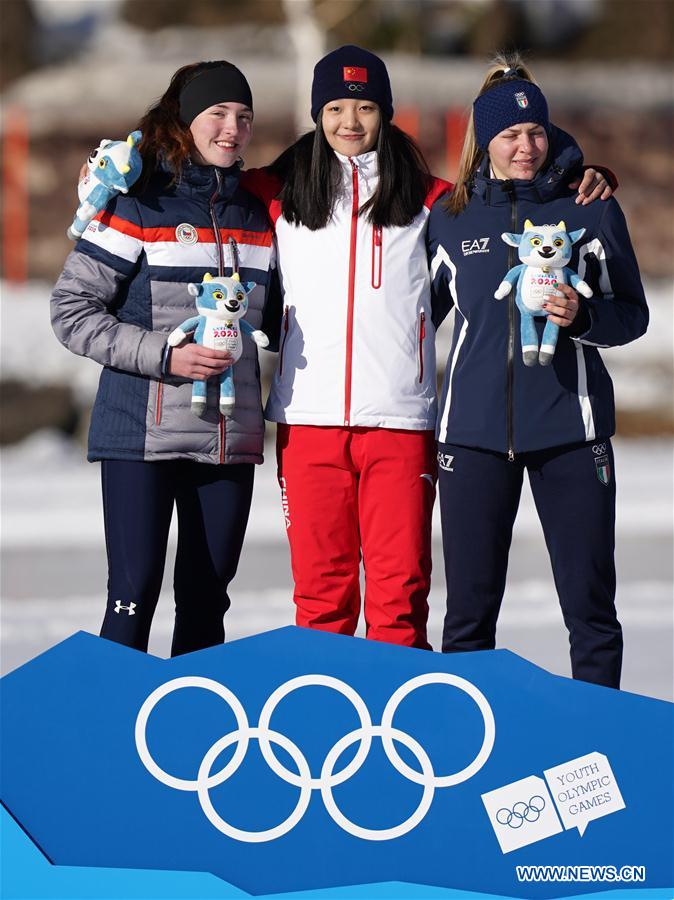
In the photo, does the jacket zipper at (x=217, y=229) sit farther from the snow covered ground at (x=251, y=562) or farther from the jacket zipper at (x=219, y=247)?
the snow covered ground at (x=251, y=562)

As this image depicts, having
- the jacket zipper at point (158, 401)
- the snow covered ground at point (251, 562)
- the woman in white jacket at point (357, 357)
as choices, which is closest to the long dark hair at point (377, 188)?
the woman in white jacket at point (357, 357)

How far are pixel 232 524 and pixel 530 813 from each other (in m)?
0.97

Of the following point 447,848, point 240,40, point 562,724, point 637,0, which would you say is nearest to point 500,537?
point 562,724

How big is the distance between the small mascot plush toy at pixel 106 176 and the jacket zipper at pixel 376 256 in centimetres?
57

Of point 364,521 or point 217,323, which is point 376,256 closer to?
point 217,323

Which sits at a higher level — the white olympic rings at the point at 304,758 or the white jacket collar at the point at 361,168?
the white jacket collar at the point at 361,168

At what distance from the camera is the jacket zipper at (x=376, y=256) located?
315cm

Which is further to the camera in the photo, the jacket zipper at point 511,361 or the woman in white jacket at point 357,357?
the woman in white jacket at point 357,357

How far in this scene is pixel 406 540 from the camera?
318 centimetres

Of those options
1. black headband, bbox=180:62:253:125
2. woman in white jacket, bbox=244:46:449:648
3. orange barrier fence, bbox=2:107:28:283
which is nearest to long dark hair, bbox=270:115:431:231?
woman in white jacket, bbox=244:46:449:648

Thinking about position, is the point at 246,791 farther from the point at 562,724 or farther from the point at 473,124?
the point at 473,124

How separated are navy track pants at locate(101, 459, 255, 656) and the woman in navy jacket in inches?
20.6

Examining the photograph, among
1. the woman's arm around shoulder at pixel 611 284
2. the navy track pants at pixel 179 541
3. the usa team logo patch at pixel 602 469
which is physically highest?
the woman's arm around shoulder at pixel 611 284

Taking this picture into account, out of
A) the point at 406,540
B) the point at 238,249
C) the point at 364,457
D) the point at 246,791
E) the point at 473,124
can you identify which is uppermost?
the point at 473,124
